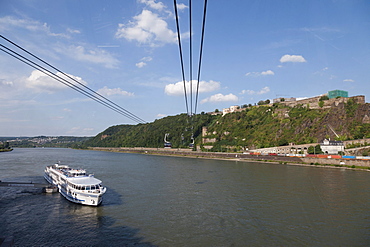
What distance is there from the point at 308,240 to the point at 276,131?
2639 inches

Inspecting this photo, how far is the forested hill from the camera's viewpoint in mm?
62625

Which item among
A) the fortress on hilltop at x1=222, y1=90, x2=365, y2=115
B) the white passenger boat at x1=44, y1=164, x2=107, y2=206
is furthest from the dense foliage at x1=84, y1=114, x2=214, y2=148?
the white passenger boat at x1=44, y1=164, x2=107, y2=206

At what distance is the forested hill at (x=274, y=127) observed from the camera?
6262cm

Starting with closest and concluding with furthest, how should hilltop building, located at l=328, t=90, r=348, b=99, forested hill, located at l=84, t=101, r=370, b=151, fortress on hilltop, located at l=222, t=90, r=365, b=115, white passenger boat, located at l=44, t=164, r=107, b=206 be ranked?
1. white passenger boat, located at l=44, t=164, r=107, b=206
2. forested hill, located at l=84, t=101, r=370, b=151
3. fortress on hilltop, located at l=222, t=90, r=365, b=115
4. hilltop building, located at l=328, t=90, r=348, b=99

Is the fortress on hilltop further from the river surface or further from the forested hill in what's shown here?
the river surface

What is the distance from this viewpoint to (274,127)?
79.8 m

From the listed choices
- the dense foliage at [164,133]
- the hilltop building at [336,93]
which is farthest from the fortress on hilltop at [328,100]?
the dense foliage at [164,133]

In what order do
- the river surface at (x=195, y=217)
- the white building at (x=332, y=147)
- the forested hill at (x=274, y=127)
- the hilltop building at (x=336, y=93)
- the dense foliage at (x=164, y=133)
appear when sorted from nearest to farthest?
the river surface at (x=195, y=217), the white building at (x=332, y=147), the forested hill at (x=274, y=127), the hilltop building at (x=336, y=93), the dense foliage at (x=164, y=133)

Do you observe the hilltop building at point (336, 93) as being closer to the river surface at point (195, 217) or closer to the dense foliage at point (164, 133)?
the dense foliage at point (164, 133)

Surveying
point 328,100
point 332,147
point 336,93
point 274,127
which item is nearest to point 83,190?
point 332,147

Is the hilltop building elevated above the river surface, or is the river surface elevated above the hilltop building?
the hilltop building

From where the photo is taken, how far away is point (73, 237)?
1343 cm

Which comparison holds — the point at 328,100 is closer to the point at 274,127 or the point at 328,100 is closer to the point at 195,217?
the point at 274,127

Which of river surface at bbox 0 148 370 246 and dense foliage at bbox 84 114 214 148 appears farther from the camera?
dense foliage at bbox 84 114 214 148
